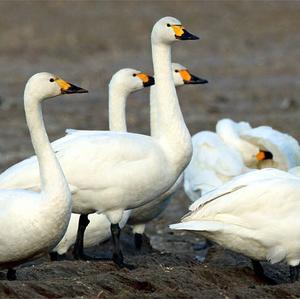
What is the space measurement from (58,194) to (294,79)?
50.2 feet

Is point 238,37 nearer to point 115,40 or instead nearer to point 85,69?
point 115,40

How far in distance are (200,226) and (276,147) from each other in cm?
324

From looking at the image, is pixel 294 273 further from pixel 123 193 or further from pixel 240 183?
pixel 123 193

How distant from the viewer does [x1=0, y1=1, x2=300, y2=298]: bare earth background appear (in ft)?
25.0

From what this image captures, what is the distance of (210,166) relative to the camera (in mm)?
11266

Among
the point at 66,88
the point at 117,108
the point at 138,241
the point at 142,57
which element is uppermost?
the point at 66,88

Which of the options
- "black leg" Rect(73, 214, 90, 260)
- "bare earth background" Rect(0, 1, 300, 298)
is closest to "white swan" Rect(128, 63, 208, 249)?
"bare earth background" Rect(0, 1, 300, 298)

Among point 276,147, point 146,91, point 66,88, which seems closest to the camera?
point 66,88

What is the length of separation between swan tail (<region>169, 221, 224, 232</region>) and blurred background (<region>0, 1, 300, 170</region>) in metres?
6.88

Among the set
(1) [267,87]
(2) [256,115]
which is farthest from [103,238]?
(1) [267,87]

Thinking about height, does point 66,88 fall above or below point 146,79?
above

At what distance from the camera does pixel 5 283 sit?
7.02 meters

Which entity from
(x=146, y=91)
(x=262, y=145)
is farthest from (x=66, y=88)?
(x=146, y=91)

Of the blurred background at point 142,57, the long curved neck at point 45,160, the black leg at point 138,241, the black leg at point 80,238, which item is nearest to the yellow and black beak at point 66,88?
the long curved neck at point 45,160
